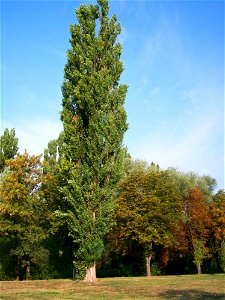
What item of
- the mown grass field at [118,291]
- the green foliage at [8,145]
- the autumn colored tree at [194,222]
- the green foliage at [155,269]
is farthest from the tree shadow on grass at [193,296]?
the green foliage at [8,145]

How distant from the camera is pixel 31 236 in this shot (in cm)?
2742

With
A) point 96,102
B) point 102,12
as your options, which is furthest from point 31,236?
point 102,12

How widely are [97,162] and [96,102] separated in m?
4.30

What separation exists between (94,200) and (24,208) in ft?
29.7

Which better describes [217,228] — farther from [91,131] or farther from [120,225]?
[91,131]

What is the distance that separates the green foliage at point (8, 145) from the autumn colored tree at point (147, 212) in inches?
607

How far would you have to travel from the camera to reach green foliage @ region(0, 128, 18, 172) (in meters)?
39.7

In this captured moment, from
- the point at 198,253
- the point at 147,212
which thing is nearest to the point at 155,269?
the point at 198,253

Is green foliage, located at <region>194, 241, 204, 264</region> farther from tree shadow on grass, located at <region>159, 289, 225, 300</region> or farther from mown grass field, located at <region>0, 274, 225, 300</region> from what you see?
tree shadow on grass, located at <region>159, 289, 225, 300</region>

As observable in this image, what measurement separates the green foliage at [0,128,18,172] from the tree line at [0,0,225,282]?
125 millimetres

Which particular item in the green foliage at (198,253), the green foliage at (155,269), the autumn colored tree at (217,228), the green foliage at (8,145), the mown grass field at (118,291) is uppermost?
the green foliage at (8,145)

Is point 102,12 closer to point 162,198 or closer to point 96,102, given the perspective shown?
point 96,102

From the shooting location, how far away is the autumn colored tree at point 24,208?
2678cm

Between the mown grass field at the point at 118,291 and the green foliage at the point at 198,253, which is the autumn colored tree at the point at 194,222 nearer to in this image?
the green foliage at the point at 198,253
